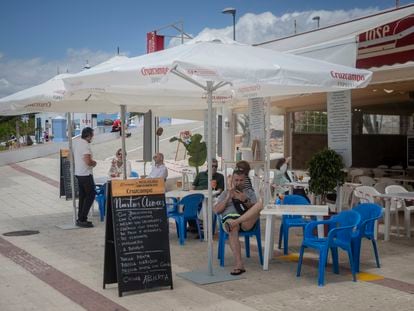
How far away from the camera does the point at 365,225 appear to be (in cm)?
627

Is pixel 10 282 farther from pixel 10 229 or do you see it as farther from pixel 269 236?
pixel 10 229

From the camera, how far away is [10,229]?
9.30 metres

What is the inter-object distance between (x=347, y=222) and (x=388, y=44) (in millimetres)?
3115

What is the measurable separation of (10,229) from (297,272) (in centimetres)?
531

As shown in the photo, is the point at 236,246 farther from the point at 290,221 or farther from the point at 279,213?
the point at 290,221

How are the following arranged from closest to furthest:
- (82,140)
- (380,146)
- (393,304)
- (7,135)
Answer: (393,304) < (82,140) < (380,146) < (7,135)

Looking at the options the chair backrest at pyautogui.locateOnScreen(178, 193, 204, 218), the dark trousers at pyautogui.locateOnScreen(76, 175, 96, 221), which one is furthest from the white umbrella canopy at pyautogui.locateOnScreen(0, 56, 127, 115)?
the chair backrest at pyautogui.locateOnScreen(178, 193, 204, 218)

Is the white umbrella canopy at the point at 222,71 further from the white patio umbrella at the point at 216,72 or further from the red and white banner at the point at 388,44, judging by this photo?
the red and white banner at the point at 388,44

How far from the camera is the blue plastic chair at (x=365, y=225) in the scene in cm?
606

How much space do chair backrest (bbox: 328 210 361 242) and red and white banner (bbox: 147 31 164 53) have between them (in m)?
13.0

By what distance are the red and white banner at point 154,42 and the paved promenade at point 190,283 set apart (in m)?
10.4

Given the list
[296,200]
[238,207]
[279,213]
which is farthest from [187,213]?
[279,213]

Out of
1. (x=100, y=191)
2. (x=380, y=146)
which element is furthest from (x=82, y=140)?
(x=380, y=146)

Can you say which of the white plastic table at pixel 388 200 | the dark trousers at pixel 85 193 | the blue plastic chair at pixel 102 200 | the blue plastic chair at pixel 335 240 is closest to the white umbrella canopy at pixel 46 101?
the dark trousers at pixel 85 193
